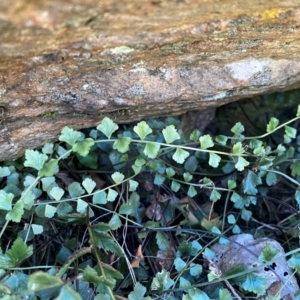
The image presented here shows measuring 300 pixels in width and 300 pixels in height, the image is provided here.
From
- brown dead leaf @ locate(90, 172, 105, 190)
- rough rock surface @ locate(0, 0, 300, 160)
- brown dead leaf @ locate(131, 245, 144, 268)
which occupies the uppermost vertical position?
rough rock surface @ locate(0, 0, 300, 160)

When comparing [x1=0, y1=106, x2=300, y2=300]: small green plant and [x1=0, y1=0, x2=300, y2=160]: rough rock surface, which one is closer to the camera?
[x1=0, y1=0, x2=300, y2=160]: rough rock surface

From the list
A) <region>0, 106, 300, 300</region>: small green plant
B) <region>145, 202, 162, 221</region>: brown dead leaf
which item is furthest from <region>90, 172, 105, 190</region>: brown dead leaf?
<region>145, 202, 162, 221</region>: brown dead leaf

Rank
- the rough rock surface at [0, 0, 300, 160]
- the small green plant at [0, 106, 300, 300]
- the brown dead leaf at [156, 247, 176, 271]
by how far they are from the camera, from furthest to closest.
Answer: the brown dead leaf at [156, 247, 176, 271], the small green plant at [0, 106, 300, 300], the rough rock surface at [0, 0, 300, 160]

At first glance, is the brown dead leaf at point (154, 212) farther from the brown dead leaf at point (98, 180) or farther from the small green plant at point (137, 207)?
the brown dead leaf at point (98, 180)

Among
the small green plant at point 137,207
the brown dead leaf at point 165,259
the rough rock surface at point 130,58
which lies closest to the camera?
the rough rock surface at point 130,58

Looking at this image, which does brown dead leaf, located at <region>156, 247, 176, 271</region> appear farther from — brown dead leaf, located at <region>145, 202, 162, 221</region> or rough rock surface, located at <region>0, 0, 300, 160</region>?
rough rock surface, located at <region>0, 0, 300, 160</region>

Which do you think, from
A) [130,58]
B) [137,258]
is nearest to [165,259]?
[137,258]

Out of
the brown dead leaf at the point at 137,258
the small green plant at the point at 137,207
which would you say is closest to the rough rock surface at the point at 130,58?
the small green plant at the point at 137,207
